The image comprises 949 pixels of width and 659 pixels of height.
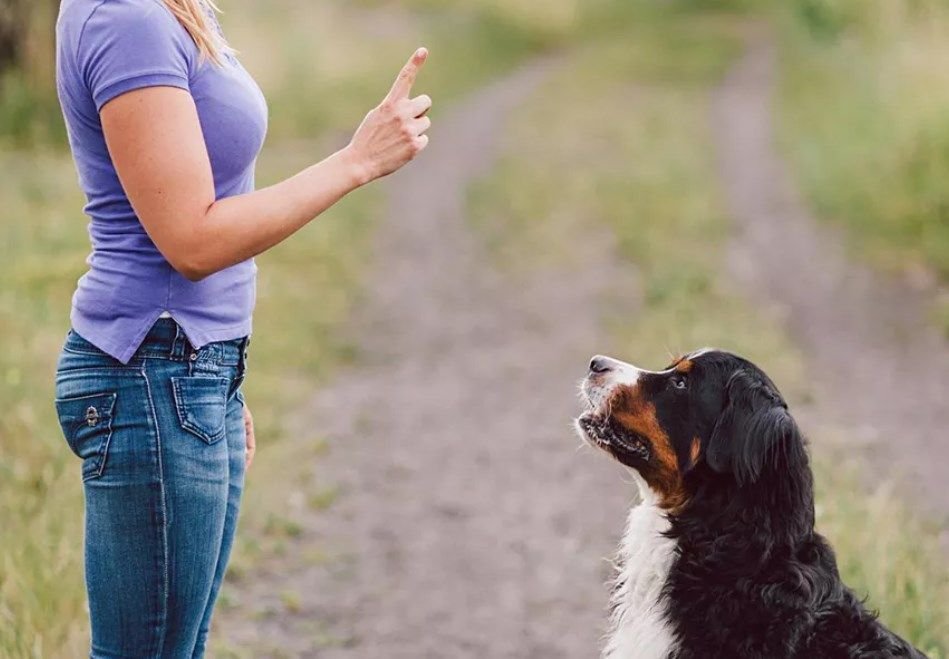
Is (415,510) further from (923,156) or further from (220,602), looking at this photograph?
(923,156)

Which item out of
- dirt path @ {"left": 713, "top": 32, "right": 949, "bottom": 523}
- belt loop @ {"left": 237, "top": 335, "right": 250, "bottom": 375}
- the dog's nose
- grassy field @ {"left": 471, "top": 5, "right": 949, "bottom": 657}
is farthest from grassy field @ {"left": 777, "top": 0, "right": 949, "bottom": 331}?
belt loop @ {"left": 237, "top": 335, "right": 250, "bottom": 375}

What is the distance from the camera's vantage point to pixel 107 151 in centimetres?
186

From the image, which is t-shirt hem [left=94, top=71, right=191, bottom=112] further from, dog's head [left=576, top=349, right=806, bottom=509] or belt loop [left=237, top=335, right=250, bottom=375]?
dog's head [left=576, top=349, right=806, bottom=509]

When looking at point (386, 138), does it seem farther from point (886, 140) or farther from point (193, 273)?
point (886, 140)

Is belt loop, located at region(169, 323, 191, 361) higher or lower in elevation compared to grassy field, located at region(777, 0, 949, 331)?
lower

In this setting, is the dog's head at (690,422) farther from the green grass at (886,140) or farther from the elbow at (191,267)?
the green grass at (886,140)

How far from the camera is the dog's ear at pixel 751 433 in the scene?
8.71ft

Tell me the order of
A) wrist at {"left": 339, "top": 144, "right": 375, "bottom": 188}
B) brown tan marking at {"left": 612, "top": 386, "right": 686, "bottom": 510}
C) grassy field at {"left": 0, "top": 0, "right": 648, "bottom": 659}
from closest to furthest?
wrist at {"left": 339, "top": 144, "right": 375, "bottom": 188} < brown tan marking at {"left": 612, "top": 386, "right": 686, "bottom": 510} < grassy field at {"left": 0, "top": 0, "right": 648, "bottom": 659}

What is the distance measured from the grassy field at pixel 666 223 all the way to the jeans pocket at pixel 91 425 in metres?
2.61

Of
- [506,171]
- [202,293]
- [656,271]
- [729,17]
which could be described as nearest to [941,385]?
[656,271]

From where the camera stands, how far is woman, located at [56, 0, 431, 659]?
1753 millimetres

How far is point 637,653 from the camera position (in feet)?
9.02

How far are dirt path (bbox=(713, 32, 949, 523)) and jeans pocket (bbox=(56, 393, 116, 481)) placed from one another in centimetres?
420

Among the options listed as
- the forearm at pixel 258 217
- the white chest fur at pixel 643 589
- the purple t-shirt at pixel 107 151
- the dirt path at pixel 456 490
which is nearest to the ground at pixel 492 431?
the dirt path at pixel 456 490
